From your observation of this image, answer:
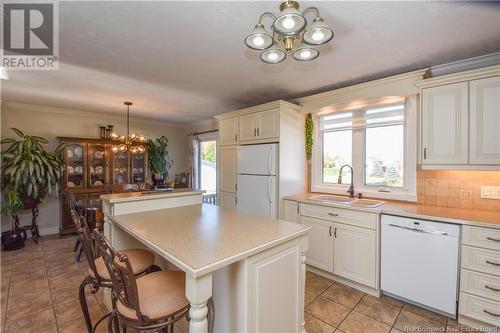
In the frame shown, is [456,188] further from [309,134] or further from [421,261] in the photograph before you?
[309,134]

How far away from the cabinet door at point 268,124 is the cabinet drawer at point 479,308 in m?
2.44

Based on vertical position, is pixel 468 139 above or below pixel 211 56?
below

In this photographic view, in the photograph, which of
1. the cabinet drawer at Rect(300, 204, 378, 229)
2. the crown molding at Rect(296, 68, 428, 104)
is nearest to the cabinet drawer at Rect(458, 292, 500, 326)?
the cabinet drawer at Rect(300, 204, 378, 229)

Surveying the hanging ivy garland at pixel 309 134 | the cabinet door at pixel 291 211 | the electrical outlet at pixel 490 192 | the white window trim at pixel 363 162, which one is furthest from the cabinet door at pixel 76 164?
the electrical outlet at pixel 490 192

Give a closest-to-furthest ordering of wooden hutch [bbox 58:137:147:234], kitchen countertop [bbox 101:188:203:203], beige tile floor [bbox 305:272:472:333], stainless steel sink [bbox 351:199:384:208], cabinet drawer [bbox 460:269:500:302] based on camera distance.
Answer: cabinet drawer [bbox 460:269:500:302]
beige tile floor [bbox 305:272:472:333]
kitchen countertop [bbox 101:188:203:203]
stainless steel sink [bbox 351:199:384:208]
wooden hutch [bbox 58:137:147:234]

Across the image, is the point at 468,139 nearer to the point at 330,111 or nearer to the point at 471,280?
the point at 471,280

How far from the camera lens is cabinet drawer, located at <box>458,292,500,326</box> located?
1775 millimetres

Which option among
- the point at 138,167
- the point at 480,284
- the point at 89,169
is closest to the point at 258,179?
the point at 480,284

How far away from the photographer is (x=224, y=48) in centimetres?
205

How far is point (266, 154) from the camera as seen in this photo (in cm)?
322

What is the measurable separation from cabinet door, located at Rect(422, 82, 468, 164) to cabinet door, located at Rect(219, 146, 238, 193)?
2.49 metres

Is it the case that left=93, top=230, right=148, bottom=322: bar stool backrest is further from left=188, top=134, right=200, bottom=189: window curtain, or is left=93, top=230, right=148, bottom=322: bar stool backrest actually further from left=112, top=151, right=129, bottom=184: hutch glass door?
left=188, top=134, right=200, bottom=189: window curtain

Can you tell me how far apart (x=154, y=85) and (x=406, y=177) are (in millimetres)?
3382

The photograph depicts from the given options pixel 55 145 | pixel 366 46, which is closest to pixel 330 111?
pixel 366 46
